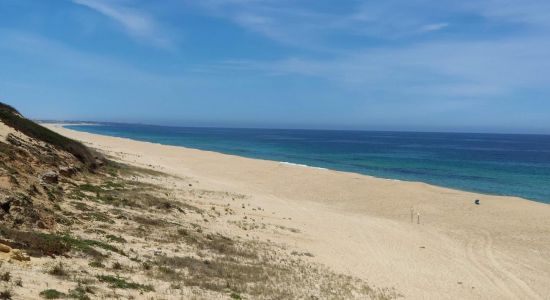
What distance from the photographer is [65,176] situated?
84.8 ft

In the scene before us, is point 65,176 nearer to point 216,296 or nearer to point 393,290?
point 216,296

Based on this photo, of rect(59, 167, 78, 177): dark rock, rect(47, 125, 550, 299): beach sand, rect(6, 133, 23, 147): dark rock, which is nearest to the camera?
rect(47, 125, 550, 299): beach sand

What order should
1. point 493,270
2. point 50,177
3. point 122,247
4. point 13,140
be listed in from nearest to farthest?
point 122,247
point 493,270
point 50,177
point 13,140

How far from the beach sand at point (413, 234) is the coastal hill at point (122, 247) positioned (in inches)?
83.2

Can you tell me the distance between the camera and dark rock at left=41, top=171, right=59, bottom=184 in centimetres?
2242

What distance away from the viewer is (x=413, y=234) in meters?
29.5

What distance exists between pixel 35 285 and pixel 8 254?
2.08 m

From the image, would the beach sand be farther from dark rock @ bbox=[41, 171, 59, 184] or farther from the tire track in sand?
dark rock @ bbox=[41, 171, 59, 184]

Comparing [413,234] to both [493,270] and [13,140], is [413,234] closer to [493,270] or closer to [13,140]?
[493,270]

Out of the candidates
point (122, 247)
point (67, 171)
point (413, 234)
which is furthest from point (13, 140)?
point (413, 234)

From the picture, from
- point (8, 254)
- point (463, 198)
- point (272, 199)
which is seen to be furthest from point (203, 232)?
point (463, 198)

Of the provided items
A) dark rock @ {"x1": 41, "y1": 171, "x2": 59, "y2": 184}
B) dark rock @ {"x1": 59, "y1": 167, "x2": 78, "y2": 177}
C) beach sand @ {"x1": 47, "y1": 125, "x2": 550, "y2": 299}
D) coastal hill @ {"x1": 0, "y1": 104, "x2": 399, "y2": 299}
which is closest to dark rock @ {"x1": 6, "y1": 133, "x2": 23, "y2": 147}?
coastal hill @ {"x1": 0, "y1": 104, "x2": 399, "y2": 299}

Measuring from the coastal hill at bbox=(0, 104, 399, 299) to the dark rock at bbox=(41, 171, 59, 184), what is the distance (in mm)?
67

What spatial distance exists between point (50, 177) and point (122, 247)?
29.2 ft
